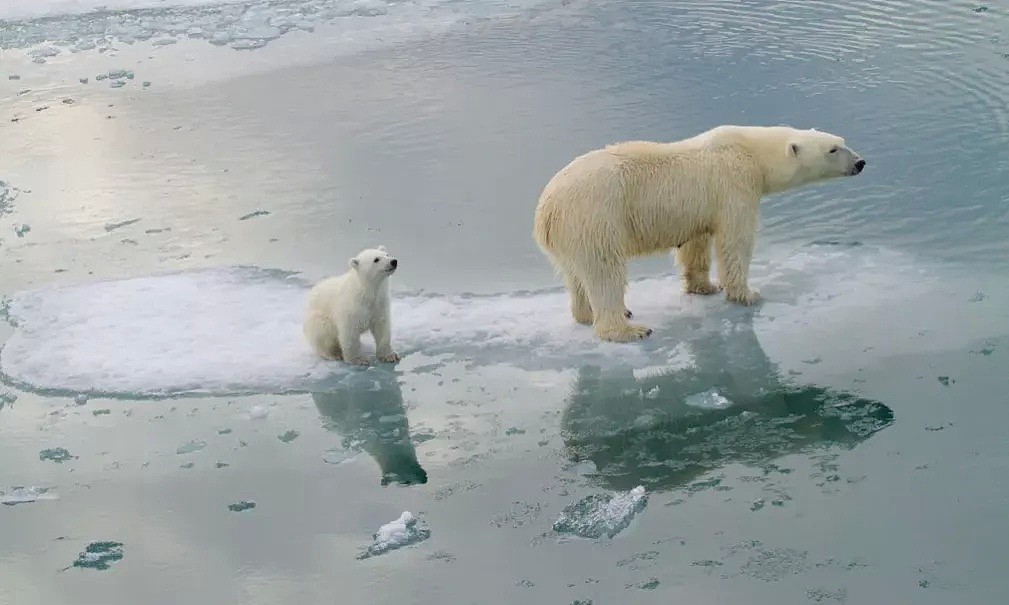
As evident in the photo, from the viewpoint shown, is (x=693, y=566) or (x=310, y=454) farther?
(x=310, y=454)

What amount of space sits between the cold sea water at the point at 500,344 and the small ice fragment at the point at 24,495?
0.7 inches

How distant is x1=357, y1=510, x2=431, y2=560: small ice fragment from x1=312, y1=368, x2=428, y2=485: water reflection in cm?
38

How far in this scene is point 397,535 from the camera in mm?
4742

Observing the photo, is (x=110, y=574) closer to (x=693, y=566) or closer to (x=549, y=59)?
(x=693, y=566)

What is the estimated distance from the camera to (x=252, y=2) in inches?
541

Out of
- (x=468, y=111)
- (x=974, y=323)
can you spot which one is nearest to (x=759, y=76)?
(x=468, y=111)

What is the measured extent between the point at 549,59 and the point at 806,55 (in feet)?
7.33

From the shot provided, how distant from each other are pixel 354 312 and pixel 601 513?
190cm

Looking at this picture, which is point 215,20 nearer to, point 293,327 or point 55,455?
point 293,327

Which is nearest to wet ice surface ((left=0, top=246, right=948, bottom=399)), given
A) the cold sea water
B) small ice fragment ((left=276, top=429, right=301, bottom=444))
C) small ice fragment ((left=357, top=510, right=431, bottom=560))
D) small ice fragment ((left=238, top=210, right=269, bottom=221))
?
the cold sea water

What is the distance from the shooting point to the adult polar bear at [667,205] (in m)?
6.32

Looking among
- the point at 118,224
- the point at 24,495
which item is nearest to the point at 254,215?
the point at 118,224

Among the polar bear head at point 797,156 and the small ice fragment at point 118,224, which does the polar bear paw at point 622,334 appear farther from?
the small ice fragment at point 118,224

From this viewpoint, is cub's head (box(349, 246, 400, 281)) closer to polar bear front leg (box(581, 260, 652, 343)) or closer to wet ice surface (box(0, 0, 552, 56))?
polar bear front leg (box(581, 260, 652, 343))
